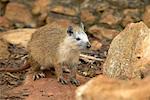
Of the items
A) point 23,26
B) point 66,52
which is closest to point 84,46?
point 66,52

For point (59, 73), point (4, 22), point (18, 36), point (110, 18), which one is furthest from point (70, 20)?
point (59, 73)

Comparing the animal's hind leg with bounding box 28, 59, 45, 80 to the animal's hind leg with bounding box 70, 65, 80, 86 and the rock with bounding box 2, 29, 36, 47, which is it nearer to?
the animal's hind leg with bounding box 70, 65, 80, 86

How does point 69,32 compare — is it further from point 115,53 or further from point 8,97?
point 8,97

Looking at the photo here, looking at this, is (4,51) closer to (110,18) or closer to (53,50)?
(53,50)

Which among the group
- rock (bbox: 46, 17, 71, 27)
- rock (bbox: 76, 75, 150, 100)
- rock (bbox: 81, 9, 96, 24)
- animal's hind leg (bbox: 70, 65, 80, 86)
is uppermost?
rock (bbox: 76, 75, 150, 100)

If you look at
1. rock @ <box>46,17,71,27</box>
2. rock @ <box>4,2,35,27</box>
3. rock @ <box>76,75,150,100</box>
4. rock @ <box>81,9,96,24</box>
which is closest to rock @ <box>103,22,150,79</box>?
rock @ <box>76,75,150,100</box>
